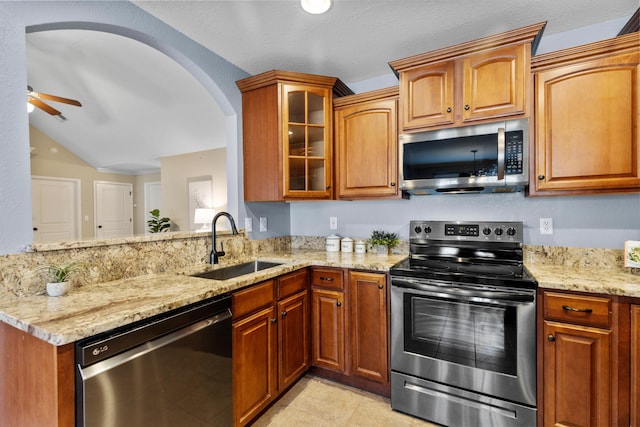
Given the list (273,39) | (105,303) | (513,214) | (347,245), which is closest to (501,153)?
(513,214)

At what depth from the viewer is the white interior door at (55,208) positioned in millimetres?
5949

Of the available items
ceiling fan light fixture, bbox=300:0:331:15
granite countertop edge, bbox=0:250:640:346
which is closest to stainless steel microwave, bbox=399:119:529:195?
granite countertop edge, bbox=0:250:640:346

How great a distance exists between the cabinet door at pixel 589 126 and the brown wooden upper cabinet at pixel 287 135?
1449 millimetres

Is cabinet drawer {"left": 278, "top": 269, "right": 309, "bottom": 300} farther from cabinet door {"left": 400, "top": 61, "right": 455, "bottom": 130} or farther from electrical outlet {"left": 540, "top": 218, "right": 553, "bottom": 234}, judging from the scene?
electrical outlet {"left": 540, "top": 218, "right": 553, "bottom": 234}

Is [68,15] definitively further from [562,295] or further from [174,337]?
[562,295]

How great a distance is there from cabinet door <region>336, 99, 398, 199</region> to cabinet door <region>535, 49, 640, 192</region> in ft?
2.99

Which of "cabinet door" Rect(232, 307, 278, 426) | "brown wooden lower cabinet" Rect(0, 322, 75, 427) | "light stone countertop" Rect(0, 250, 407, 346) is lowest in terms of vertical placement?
"cabinet door" Rect(232, 307, 278, 426)

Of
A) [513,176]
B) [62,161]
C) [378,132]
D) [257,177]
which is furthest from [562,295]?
[62,161]

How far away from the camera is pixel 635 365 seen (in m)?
1.44

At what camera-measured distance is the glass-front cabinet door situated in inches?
95.6

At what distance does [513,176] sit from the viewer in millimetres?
1907

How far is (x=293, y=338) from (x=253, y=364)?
1.30 feet

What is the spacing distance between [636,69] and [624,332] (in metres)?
1.38

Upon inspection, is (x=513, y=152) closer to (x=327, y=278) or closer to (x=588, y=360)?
(x=588, y=360)
